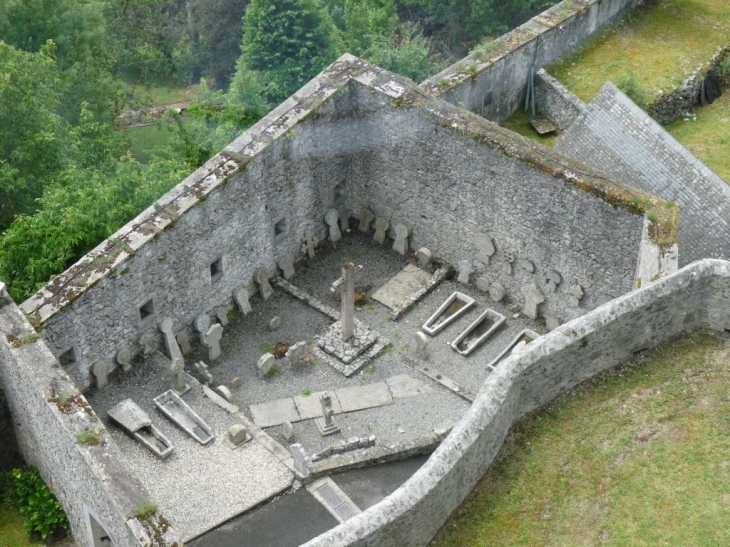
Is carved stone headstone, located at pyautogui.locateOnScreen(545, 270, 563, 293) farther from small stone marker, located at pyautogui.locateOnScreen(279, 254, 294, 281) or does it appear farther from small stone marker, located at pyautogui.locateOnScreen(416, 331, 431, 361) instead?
small stone marker, located at pyautogui.locateOnScreen(279, 254, 294, 281)

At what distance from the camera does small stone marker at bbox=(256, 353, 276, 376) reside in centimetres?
2230

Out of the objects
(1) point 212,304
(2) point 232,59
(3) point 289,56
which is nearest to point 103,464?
(1) point 212,304

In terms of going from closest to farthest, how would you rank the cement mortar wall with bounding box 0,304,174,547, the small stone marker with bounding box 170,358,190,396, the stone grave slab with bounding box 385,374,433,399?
the cement mortar wall with bounding box 0,304,174,547, the small stone marker with bounding box 170,358,190,396, the stone grave slab with bounding box 385,374,433,399

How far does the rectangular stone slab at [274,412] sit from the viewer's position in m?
21.4

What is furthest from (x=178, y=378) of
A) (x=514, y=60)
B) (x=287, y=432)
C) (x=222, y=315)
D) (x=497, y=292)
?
(x=514, y=60)

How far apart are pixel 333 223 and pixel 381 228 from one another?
3.97 ft

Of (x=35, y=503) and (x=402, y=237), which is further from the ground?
(x=35, y=503)

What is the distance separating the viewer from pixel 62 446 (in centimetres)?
1652

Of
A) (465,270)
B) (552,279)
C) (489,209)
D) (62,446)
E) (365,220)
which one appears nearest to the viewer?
(62,446)

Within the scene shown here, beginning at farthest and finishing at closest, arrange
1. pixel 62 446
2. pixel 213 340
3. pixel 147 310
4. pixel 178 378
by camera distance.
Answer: pixel 213 340 → pixel 147 310 → pixel 178 378 → pixel 62 446

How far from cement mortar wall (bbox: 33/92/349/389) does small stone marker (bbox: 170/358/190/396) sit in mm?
1099

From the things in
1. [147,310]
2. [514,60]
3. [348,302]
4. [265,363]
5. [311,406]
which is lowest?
[311,406]

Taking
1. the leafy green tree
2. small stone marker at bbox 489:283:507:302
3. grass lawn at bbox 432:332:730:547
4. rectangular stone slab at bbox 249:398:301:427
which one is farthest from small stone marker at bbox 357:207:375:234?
the leafy green tree

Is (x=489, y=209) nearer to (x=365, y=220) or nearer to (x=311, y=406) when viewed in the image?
(x=365, y=220)
